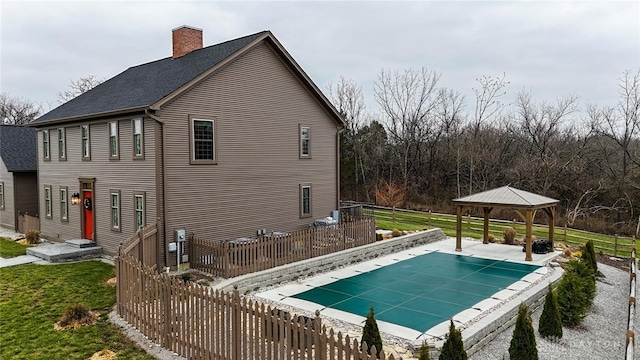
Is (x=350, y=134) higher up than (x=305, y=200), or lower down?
higher up

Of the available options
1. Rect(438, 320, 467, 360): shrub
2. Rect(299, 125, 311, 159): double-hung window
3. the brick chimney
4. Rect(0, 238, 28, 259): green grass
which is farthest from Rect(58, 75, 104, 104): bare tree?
Rect(438, 320, 467, 360): shrub

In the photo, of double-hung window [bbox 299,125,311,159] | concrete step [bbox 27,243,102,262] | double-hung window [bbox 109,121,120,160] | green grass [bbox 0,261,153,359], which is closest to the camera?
green grass [bbox 0,261,153,359]

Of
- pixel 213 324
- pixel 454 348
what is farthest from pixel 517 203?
pixel 213 324

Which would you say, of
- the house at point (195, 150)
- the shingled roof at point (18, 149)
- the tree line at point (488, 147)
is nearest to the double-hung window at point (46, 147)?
the house at point (195, 150)

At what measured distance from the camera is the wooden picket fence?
587cm

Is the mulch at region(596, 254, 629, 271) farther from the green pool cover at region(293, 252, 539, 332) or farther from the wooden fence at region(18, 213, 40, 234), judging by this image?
the wooden fence at region(18, 213, 40, 234)

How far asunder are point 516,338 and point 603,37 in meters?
23.8

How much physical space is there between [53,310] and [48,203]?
12.3 m

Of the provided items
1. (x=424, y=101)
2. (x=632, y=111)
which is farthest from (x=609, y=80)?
(x=424, y=101)

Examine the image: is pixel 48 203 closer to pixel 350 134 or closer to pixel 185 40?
pixel 185 40

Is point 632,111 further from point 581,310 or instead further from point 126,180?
point 126,180

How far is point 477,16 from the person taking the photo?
765 inches

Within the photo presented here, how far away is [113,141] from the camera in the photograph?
1558 cm

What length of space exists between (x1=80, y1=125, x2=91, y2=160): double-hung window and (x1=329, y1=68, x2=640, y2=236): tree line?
2452cm
